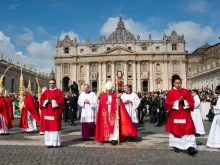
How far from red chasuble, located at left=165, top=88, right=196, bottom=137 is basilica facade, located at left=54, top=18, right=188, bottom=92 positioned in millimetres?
53312

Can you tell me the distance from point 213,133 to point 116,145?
9.21 feet

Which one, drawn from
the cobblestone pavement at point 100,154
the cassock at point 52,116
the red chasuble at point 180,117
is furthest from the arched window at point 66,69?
the red chasuble at point 180,117

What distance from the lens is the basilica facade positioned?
200 feet

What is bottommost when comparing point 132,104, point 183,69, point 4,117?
point 4,117

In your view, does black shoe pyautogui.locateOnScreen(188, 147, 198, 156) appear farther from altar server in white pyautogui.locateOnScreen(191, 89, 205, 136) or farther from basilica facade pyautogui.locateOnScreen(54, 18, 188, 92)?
basilica facade pyautogui.locateOnScreen(54, 18, 188, 92)

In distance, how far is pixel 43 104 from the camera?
693cm

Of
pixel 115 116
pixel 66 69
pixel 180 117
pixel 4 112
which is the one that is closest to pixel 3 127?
pixel 4 112

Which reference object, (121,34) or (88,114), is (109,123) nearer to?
(88,114)

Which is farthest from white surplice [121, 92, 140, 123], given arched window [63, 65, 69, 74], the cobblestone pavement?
arched window [63, 65, 69, 74]

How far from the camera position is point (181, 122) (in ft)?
19.7

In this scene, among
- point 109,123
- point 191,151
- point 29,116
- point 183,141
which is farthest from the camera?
point 29,116

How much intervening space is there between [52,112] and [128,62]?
183 ft

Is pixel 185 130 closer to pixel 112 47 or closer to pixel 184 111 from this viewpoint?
pixel 184 111

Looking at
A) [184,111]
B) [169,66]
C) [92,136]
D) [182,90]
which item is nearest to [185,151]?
[184,111]
